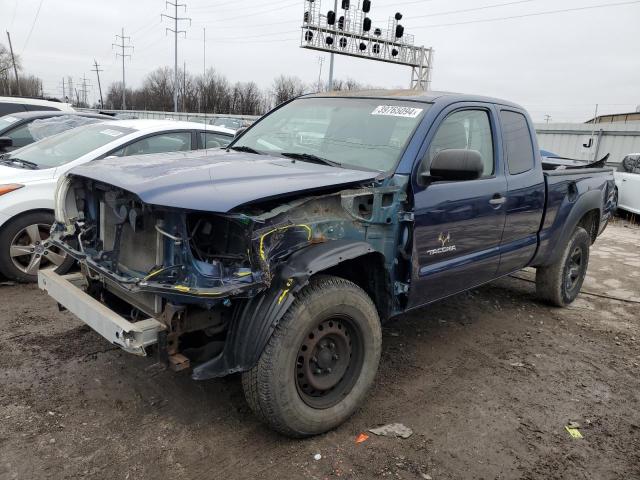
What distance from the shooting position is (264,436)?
2988 mm

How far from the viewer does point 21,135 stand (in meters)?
7.70

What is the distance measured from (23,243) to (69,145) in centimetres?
124

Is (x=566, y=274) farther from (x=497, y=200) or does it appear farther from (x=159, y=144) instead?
(x=159, y=144)

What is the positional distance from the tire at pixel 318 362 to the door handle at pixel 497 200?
1.40 metres

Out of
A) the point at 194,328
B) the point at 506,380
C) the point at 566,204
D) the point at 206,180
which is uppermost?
the point at 206,180

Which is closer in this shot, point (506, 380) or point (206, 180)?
point (206, 180)

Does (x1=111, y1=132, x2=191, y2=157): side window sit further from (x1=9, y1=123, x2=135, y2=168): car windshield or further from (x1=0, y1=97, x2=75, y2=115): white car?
(x1=0, y1=97, x2=75, y2=115): white car

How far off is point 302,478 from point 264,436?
0.42 meters

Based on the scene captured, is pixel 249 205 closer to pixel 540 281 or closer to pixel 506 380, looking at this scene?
pixel 506 380

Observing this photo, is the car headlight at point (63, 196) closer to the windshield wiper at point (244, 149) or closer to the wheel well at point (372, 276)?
the windshield wiper at point (244, 149)

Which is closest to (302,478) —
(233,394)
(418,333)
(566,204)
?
(233,394)

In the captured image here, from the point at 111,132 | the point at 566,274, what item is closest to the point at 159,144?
the point at 111,132

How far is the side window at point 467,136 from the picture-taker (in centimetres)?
360

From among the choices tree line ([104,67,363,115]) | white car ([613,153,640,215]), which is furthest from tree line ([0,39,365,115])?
white car ([613,153,640,215])
